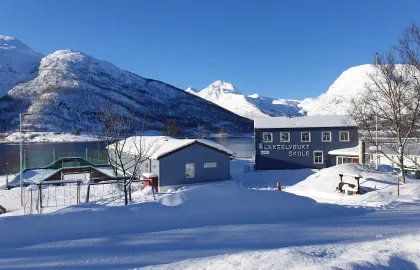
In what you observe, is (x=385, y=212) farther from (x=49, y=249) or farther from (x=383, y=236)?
(x=49, y=249)

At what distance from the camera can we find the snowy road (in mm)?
5145

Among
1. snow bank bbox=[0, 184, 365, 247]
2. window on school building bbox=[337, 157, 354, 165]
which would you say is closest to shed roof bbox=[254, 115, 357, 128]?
window on school building bbox=[337, 157, 354, 165]

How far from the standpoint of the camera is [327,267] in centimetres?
414

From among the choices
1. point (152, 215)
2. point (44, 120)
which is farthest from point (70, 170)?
point (44, 120)

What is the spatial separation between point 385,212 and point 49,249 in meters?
8.54

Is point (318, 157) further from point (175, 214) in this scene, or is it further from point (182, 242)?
point (182, 242)

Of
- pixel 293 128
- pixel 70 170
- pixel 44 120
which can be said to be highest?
pixel 44 120

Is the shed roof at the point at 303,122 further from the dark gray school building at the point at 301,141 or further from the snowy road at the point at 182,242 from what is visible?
the snowy road at the point at 182,242

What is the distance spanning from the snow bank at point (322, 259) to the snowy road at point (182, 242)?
0.67 m

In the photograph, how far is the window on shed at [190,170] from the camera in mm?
23516

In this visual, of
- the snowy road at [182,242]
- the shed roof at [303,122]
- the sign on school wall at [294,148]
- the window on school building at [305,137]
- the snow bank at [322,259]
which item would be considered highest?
the shed roof at [303,122]

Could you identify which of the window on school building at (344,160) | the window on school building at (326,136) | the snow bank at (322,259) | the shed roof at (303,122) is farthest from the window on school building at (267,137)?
the snow bank at (322,259)

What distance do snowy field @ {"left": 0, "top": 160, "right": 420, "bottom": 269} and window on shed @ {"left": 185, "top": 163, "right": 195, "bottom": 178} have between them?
47.1ft

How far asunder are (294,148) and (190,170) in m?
12.7
